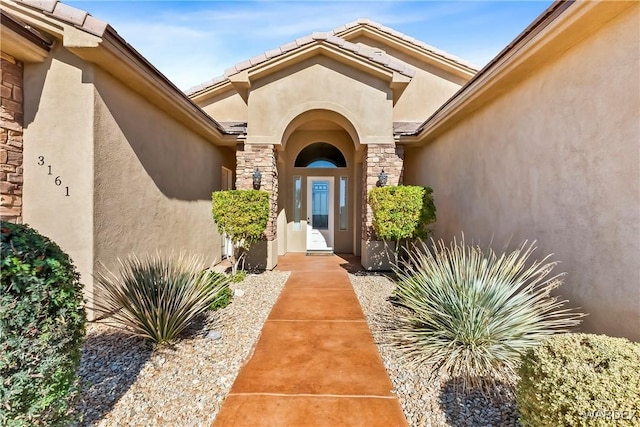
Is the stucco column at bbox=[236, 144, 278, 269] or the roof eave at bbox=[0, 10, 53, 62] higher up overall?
the roof eave at bbox=[0, 10, 53, 62]

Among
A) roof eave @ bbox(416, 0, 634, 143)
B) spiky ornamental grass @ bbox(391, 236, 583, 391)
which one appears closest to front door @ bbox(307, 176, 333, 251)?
roof eave @ bbox(416, 0, 634, 143)

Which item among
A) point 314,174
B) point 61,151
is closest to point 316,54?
point 314,174

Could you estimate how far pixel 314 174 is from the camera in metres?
12.6

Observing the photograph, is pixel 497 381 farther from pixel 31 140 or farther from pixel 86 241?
pixel 31 140

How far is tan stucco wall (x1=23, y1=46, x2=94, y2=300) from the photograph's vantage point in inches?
195

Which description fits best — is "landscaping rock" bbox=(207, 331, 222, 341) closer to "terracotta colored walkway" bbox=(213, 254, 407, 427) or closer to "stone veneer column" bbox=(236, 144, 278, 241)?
"terracotta colored walkway" bbox=(213, 254, 407, 427)

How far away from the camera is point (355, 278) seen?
8211 mm

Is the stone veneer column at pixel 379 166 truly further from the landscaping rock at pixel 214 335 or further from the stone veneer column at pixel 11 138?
the stone veneer column at pixel 11 138

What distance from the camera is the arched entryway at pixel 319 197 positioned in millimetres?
12297

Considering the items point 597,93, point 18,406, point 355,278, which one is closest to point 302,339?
point 18,406

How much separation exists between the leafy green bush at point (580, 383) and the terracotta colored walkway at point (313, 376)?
1206 mm

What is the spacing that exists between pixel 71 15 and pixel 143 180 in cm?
307

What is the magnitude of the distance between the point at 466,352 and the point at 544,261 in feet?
7.82

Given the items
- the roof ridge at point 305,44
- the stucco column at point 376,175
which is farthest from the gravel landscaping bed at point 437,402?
the roof ridge at point 305,44
